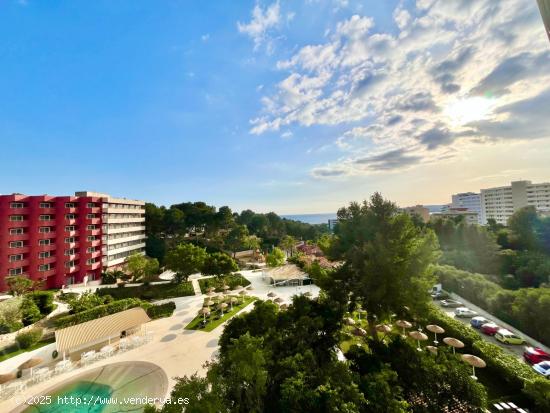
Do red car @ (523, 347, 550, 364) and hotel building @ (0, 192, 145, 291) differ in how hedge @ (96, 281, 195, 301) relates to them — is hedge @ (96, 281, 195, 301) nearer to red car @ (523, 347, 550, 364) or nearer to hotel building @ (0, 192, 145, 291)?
hotel building @ (0, 192, 145, 291)

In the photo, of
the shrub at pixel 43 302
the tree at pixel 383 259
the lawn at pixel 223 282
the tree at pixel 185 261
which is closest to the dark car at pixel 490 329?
the tree at pixel 383 259

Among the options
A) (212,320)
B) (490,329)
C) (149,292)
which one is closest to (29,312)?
(149,292)

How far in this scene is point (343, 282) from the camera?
55.2 feet

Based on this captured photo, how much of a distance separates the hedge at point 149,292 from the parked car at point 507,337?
3192 cm

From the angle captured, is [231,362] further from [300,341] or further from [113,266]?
[113,266]

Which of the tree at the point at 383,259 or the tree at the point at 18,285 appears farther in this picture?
the tree at the point at 18,285

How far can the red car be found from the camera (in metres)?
16.5

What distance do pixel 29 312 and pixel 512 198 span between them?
137480mm

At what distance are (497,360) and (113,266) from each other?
170 feet

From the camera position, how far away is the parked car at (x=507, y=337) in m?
19.2

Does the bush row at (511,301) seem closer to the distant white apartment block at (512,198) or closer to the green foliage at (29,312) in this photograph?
the green foliage at (29,312)

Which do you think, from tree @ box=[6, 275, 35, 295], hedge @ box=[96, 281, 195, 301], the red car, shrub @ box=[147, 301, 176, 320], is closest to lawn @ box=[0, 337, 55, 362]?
shrub @ box=[147, 301, 176, 320]

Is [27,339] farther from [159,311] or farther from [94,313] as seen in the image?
[159,311]

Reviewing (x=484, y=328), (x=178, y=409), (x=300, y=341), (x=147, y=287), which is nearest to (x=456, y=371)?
(x=300, y=341)
